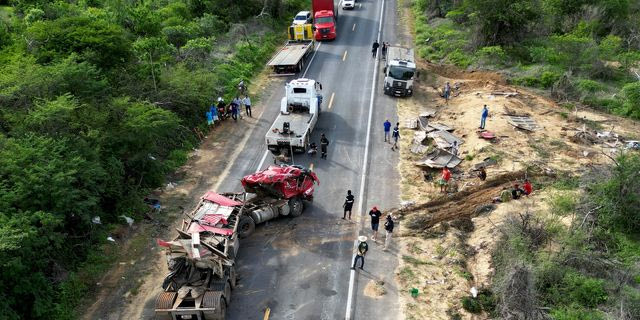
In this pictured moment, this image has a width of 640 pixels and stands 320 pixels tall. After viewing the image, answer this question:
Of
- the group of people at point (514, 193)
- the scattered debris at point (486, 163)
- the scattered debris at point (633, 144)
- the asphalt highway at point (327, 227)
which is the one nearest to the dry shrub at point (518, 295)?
the asphalt highway at point (327, 227)

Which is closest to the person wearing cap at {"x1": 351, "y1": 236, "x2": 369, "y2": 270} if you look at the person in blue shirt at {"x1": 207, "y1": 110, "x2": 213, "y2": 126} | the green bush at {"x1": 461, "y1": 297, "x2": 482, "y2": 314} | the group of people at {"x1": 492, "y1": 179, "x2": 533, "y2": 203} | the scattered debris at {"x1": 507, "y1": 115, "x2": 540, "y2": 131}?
the green bush at {"x1": 461, "y1": 297, "x2": 482, "y2": 314}

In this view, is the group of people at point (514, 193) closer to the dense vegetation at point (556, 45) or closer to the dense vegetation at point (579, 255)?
the dense vegetation at point (579, 255)

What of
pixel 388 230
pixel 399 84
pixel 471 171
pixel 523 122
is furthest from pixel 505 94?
pixel 388 230

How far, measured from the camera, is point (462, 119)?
28.0 metres

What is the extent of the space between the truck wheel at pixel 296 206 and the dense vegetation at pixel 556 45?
20070 mm

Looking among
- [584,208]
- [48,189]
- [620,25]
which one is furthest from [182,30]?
[620,25]

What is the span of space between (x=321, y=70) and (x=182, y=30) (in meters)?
10.8

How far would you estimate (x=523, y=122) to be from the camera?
87.5 feet

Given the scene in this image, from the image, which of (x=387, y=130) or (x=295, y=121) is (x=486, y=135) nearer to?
(x=387, y=130)

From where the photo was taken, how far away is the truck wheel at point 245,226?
A: 1836 cm

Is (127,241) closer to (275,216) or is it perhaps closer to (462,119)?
(275,216)

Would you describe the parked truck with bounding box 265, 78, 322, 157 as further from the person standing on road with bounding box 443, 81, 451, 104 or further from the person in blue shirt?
the person standing on road with bounding box 443, 81, 451, 104

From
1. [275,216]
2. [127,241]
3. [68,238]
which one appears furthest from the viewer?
[275,216]

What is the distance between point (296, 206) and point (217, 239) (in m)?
4.55
